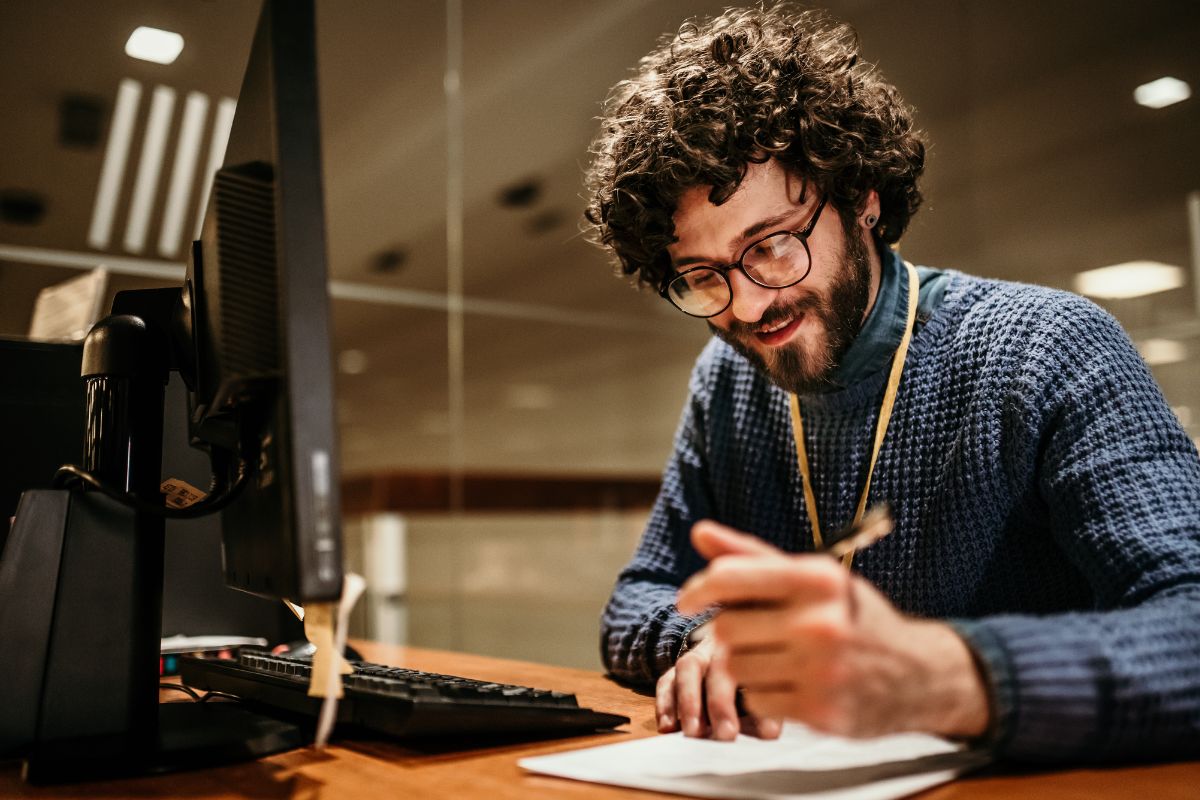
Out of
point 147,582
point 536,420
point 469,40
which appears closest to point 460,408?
point 536,420

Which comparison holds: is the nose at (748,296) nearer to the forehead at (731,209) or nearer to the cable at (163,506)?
the forehead at (731,209)

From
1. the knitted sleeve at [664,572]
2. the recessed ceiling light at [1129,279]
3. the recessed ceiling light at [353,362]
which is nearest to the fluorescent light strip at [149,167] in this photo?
the recessed ceiling light at [353,362]

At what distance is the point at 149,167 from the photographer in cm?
224

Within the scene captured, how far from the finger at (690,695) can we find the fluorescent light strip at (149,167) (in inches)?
80.9

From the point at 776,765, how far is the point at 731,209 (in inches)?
27.9

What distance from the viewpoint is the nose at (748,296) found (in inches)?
43.2

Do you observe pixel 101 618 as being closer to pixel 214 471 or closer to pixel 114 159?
pixel 214 471

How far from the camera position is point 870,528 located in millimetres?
469

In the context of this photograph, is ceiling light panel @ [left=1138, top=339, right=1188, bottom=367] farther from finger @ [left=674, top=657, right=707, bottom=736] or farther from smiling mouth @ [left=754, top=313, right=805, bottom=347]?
finger @ [left=674, top=657, right=707, bottom=736]

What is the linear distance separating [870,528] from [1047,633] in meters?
0.17

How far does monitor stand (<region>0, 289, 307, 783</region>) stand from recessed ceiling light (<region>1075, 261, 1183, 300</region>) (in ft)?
7.88

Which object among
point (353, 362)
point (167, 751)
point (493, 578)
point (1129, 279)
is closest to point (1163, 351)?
point (1129, 279)

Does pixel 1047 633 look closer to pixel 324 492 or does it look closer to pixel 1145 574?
pixel 1145 574

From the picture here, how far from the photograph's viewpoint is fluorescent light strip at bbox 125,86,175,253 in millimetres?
2215
